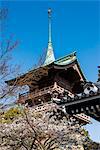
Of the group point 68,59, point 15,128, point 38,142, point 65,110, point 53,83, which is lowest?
point 65,110

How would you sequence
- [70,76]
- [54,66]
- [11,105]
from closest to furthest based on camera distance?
[11,105] → [54,66] → [70,76]

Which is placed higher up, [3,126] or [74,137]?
[3,126]

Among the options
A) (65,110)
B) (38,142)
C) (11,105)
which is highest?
(11,105)

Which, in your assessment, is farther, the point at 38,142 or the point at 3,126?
the point at 3,126

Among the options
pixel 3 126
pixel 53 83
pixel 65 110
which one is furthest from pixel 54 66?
pixel 65 110

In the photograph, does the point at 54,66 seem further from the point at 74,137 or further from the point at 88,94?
the point at 88,94

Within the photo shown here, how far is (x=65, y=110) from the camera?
6.92m

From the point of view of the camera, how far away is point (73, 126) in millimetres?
13297

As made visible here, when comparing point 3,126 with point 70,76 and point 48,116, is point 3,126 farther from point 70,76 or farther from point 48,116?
point 70,76

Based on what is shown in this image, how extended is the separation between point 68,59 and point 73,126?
14.2 metres

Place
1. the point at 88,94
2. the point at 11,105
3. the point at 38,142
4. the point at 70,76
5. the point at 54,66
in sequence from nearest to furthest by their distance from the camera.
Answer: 1. the point at 88,94
2. the point at 38,142
3. the point at 11,105
4. the point at 54,66
5. the point at 70,76

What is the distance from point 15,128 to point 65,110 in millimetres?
6388

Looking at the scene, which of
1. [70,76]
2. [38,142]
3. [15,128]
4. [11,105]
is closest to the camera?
[38,142]

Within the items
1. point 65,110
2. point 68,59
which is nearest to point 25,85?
point 65,110
